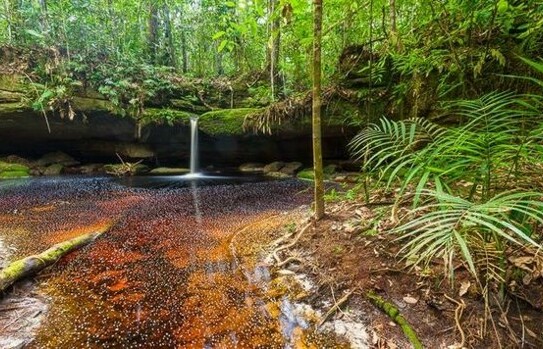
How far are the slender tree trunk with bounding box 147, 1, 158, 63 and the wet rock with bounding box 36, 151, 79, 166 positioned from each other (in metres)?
5.56

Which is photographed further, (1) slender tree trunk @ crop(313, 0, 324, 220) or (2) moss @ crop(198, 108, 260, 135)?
(2) moss @ crop(198, 108, 260, 135)

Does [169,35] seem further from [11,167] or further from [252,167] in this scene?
[11,167]

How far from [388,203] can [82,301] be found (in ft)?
9.59

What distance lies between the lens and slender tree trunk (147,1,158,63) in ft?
47.7

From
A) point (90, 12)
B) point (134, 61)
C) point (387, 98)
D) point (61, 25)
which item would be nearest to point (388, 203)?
point (387, 98)

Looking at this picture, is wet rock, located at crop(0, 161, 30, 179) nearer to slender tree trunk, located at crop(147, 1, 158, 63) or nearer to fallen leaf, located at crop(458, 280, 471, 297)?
slender tree trunk, located at crop(147, 1, 158, 63)

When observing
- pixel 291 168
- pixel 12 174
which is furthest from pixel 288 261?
pixel 12 174

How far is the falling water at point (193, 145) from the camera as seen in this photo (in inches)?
429

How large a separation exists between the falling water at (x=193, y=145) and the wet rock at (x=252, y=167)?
5.48ft

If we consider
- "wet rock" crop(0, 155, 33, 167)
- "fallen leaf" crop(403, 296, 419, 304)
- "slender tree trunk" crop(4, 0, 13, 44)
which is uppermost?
"slender tree trunk" crop(4, 0, 13, 44)

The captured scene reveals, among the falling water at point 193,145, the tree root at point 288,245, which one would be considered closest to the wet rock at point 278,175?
the falling water at point 193,145

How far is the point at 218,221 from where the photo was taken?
200 inches

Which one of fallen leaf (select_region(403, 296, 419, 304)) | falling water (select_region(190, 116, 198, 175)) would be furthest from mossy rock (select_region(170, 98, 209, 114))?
fallen leaf (select_region(403, 296, 419, 304))

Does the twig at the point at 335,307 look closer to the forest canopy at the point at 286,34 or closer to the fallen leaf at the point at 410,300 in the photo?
the fallen leaf at the point at 410,300
